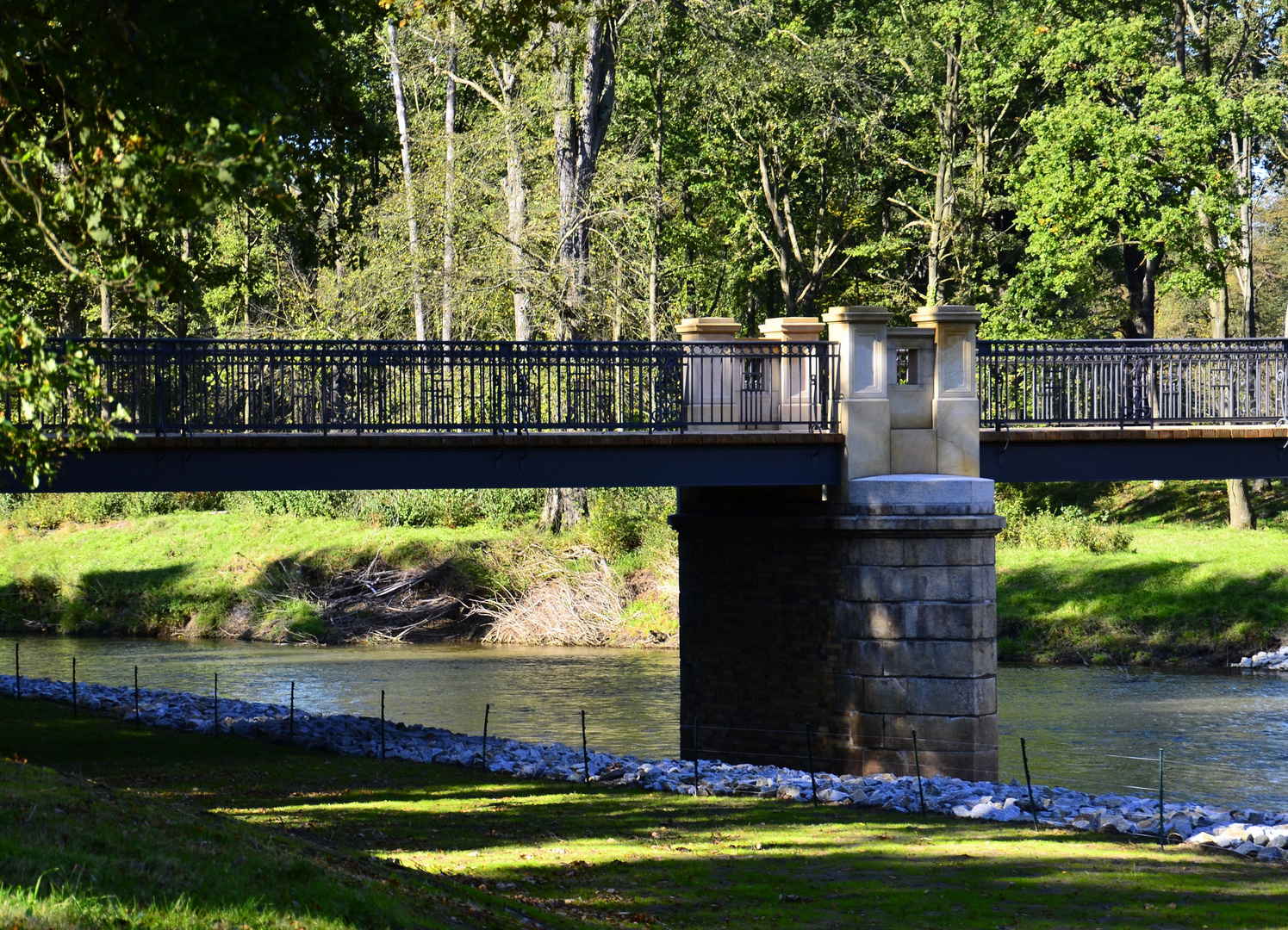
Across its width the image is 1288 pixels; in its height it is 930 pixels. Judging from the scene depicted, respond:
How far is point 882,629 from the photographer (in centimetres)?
1683

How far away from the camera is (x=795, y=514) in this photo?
58.2ft

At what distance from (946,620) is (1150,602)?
1761 cm

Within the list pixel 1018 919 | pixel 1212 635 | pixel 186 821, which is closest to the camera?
pixel 186 821

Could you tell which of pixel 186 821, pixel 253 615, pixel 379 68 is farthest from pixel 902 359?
pixel 379 68

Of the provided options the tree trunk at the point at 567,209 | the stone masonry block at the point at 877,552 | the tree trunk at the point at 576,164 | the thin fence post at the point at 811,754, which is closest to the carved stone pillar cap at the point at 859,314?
the stone masonry block at the point at 877,552

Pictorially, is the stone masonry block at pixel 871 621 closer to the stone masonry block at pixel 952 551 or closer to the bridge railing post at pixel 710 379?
the stone masonry block at pixel 952 551

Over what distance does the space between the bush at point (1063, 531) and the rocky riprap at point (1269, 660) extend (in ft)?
19.7

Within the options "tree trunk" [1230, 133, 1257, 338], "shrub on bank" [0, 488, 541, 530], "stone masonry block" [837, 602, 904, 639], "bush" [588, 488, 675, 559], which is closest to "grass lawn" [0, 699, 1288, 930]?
"stone masonry block" [837, 602, 904, 639]

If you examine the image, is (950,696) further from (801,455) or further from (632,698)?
(632,698)

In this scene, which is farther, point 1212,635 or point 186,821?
point 1212,635

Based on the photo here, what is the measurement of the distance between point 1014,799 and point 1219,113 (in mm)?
26392

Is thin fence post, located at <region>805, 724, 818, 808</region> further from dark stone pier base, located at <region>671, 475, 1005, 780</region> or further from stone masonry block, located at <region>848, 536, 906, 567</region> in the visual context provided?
stone masonry block, located at <region>848, 536, 906, 567</region>

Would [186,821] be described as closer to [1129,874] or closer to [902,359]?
[1129,874]

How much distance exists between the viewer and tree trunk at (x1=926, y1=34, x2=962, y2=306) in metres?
42.5
